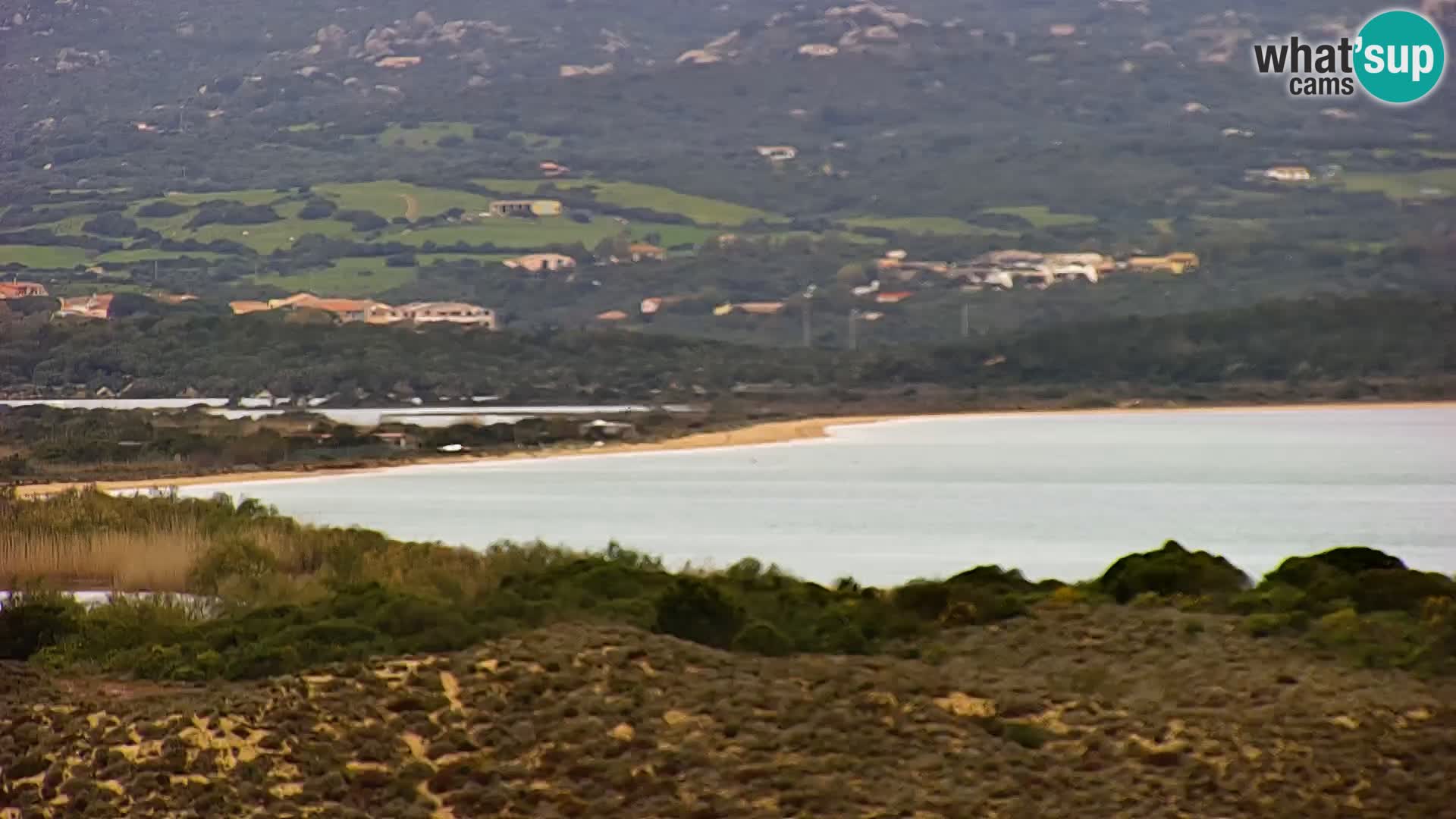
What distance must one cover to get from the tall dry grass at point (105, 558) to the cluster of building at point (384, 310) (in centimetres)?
5223

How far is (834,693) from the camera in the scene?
12.5 m

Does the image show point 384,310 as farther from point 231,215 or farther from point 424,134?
point 424,134

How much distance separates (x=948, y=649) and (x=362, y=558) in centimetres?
607

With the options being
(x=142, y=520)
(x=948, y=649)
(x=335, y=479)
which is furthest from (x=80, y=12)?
(x=948, y=649)

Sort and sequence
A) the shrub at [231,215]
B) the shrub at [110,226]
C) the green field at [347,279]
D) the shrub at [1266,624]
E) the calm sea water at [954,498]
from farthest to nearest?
the shrub at [231,215], the shrub at [110,226], the green field at [347,279], the calm sea water at [954,498], the shrub at [1266,624]

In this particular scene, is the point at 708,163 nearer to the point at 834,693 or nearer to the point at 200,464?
the point at 200,464

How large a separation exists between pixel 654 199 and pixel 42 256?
82.5 ft

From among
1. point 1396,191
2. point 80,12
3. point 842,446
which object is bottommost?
point 842,446

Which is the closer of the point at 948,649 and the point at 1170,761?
the point at 1170,761

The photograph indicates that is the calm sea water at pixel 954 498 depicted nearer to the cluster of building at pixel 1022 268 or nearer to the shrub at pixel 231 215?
the cluster of building at pixel 1022 268

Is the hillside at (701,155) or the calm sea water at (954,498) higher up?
the hillside at (701,155)

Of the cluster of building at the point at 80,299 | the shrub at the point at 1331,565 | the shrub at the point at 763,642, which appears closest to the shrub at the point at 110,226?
the cluster of building at the point at 80,299

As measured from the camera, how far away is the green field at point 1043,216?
98.2 meters

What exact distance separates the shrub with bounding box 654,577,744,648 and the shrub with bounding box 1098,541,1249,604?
9.78 feet
